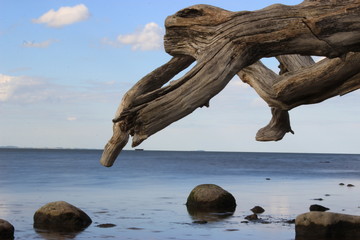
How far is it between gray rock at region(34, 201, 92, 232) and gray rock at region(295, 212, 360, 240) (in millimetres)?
6254

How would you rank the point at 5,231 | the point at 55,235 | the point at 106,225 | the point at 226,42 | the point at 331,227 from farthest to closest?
the point at 106,225, the point at 55,235, the point at 5,231, the point at 331,227, the point at 226,42

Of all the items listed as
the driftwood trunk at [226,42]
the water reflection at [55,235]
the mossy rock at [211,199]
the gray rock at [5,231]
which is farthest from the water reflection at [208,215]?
the driftwood trunk at [226,42]

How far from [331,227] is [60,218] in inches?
285

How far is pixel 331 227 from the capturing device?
46.8ft

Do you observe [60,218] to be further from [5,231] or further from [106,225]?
[106,225]

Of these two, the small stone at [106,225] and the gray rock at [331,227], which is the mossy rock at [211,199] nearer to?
the small stone at [106,225]

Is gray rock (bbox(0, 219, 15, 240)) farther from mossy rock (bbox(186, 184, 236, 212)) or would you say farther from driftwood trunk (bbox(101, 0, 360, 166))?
driftwood trunk (bbox(101, 0, 360, 166))

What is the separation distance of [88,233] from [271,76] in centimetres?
1123

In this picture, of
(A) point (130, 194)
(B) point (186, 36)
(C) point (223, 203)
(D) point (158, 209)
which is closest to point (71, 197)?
(A) point (130, 194)

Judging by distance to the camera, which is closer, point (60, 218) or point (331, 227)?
point (331, 227)

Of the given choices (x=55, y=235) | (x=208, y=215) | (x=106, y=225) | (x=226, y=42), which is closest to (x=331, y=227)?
(x=208, y=215)

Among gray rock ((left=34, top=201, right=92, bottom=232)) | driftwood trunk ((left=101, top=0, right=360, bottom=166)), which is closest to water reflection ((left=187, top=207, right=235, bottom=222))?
gray rock ((left=34, top=201, right=92, bottom=232))

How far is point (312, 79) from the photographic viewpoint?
5.92m

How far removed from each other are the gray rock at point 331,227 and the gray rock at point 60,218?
6254mm
